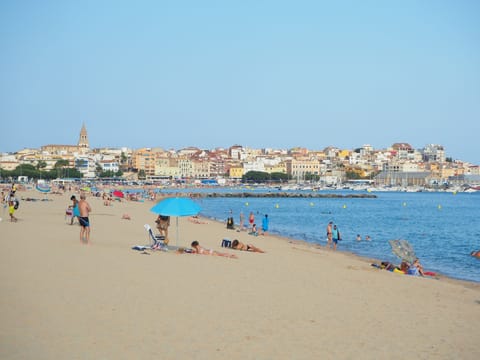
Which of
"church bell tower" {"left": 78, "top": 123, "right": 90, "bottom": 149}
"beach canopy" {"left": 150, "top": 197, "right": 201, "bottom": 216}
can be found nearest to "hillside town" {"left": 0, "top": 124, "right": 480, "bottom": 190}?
"church bell tower" {"left": 78, "top": 123, "right": 90, "bottom": 149}

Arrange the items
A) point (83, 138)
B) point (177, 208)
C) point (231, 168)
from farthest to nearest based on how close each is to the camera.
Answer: point (83, 138) < point (231, 168) < point (177, 208)

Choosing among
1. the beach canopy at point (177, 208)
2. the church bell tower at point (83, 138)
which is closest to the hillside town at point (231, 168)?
the church bell tower at point (83, 138)

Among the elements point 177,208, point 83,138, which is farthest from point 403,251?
point 83,138

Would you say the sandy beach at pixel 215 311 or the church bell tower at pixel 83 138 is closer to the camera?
the sandy beach at pixel 215 311

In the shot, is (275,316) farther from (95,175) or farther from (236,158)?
(236,158)

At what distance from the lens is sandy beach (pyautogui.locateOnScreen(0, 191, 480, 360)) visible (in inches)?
228

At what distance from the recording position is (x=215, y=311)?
718 cm

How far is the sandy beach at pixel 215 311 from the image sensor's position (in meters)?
5.79

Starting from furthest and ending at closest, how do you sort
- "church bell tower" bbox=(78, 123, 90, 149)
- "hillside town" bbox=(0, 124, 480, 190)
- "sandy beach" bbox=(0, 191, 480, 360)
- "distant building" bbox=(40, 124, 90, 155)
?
"church bell tower" bbox=(78, 123, 90, 149), "distant building" bbox=(40, 124, 90, 155), "hillside town" bbox=(0, 124, 480, 190), "sandy beach" bbox=(0, 191, 480, 360)

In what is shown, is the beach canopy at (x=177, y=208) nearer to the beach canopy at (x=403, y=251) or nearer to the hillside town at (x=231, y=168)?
the beach canopy at (x=403, y=251)

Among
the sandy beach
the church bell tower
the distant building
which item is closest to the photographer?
the sandy beach

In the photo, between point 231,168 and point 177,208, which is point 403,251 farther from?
point 231,168

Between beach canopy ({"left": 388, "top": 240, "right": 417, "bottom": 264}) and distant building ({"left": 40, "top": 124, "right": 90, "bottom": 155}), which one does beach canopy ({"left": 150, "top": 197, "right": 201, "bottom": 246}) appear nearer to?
beach canopy ({"left": 388, "top": 240, "right": 417, "bottom": 264})

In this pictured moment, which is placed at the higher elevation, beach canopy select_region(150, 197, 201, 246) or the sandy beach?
beach canopy select_region(150, 197, 201, 246)
